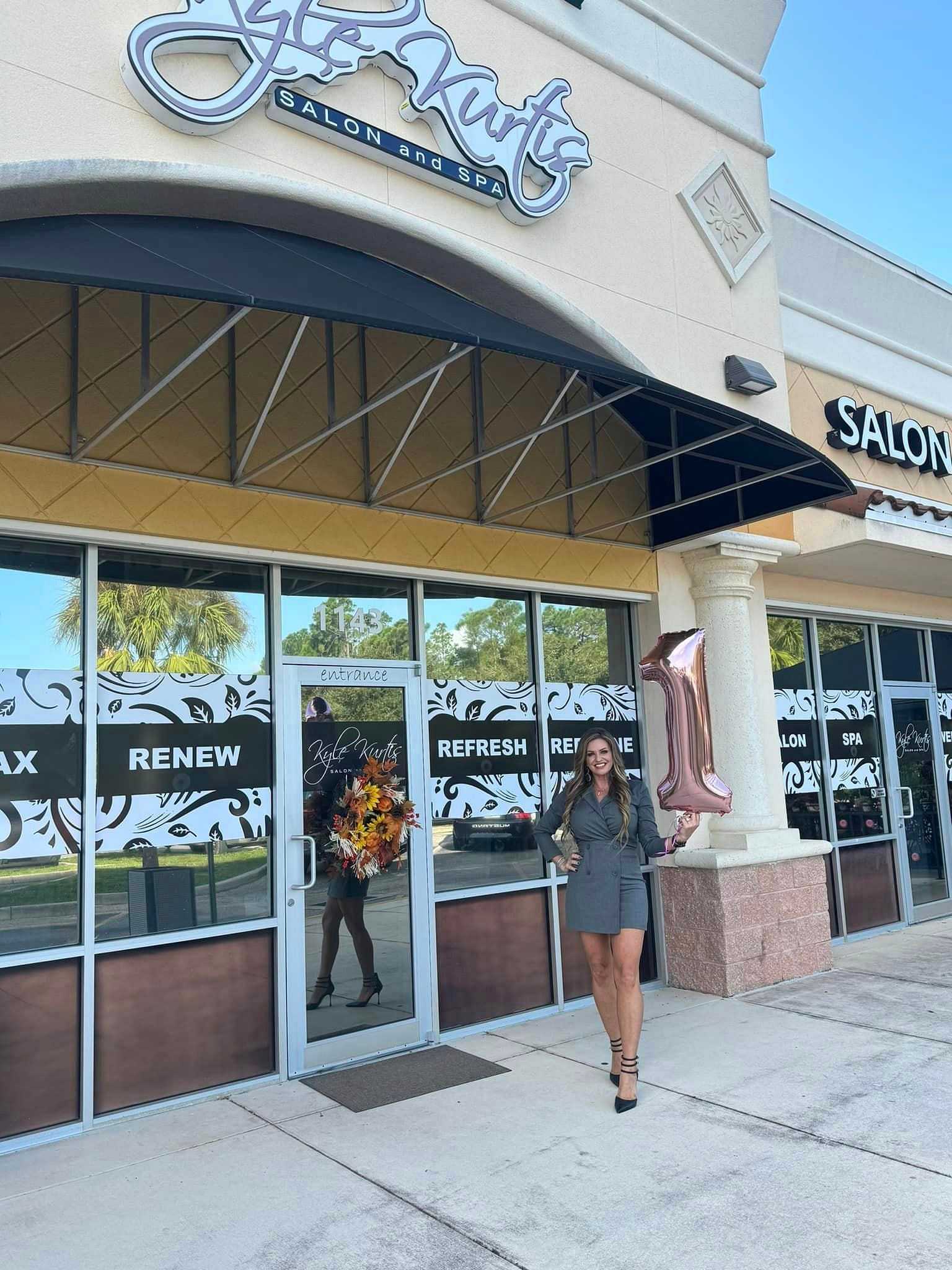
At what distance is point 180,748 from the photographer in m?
5.24

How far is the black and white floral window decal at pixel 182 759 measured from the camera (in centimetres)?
502

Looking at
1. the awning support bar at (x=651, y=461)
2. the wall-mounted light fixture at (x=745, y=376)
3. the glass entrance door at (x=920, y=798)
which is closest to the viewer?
the awning support bar at (x=651, y=461)

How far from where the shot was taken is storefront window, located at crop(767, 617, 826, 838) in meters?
8.66

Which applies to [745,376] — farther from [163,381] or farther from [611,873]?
[163,381]

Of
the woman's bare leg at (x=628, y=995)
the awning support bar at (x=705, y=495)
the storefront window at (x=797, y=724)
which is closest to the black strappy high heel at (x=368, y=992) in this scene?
the woman's bare leg at (x=628, y=995)

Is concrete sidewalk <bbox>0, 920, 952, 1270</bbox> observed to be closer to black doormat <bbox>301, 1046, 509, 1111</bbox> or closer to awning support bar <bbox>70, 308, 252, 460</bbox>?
black doormat <bbox>301, 1046, 509, 1111</bbox>

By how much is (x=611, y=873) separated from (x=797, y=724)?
4.49 metres

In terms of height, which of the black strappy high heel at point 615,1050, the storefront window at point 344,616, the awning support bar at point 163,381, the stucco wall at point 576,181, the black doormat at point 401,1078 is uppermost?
the stucco wall at point 576,181

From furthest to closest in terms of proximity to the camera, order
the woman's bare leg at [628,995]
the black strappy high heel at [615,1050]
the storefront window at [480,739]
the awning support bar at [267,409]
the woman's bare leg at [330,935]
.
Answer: the storefront window at [480,739]
the woman's bare leg at [330,935]
the black strappy high heel at [615,1050]
the woman's bare leg at [628,995]
the awning support bar at [267,409]

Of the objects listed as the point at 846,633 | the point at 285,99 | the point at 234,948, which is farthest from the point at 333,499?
the point at 846,633

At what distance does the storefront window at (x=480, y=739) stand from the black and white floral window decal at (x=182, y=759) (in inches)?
48.9

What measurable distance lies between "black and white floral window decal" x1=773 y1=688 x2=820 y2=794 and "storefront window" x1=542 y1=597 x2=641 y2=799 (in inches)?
68.4

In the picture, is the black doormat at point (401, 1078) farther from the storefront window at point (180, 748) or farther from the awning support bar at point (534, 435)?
the awning support bar at point (534, 435)

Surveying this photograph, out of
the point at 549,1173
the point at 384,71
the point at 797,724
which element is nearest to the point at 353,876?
the point at 549,1173
